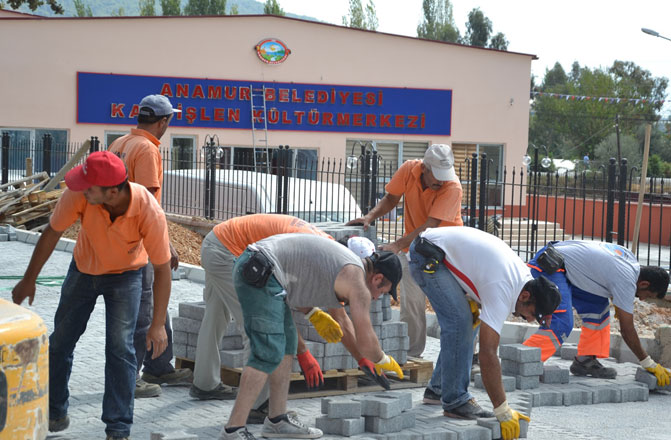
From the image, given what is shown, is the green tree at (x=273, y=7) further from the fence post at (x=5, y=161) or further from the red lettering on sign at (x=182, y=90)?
the fence post at (x=5, y=161)

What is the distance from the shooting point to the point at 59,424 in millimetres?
5527

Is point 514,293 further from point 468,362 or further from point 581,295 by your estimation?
point 581,295

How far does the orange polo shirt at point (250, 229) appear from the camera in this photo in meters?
5.90

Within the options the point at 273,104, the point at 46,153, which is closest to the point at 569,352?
the point at 46,153

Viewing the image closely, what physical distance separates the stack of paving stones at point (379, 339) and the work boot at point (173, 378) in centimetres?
88

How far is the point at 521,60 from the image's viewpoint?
30.9 metres

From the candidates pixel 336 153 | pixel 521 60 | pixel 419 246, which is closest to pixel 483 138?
pixel 521 60

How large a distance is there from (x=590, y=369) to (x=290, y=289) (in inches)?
151

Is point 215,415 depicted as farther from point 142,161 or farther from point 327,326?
point 142,161

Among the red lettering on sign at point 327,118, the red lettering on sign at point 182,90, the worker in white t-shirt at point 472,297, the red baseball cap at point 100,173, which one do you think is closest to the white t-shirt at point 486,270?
the worker in white t-shirt at point 472,297

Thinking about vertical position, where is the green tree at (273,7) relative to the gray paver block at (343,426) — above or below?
above

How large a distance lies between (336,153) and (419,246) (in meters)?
23.6

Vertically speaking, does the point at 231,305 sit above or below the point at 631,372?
above

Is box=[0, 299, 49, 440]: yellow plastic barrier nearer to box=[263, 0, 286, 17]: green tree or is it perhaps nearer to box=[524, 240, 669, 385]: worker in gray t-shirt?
box=[524, 240, 669, 385]: worker in gray t-shirt
